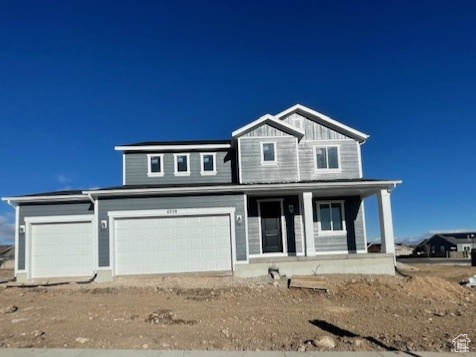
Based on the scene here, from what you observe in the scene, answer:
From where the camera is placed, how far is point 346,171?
20.2m

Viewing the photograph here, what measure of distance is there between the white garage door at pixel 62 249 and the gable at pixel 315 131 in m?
10.6

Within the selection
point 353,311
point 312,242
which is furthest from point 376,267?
point 353,311

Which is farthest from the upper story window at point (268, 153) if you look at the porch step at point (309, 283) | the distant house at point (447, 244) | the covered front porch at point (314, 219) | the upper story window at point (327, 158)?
the distant house at point (447, 244)

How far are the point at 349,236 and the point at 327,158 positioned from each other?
147 inches

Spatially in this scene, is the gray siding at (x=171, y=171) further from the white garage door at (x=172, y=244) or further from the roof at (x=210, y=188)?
the white garage door at (x=172, y=244)

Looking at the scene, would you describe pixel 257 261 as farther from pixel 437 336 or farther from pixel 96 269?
pixel 437 336

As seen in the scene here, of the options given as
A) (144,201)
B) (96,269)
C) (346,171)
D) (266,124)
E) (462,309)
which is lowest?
(462,309)

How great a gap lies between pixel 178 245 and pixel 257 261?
10.5 ft

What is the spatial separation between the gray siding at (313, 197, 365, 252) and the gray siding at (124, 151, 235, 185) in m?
4.50

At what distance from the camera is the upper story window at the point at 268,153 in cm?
1927

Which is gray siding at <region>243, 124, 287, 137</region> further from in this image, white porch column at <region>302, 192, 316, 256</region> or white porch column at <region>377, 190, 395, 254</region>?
white porch column at <region>377, 190, 395, 254</region>

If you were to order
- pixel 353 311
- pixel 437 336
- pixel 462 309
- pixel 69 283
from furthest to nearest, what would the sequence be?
pixel 69 283
pixel 462 309
pixel 353 311
pixel 437 336

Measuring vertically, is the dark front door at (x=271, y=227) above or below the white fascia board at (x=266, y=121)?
below

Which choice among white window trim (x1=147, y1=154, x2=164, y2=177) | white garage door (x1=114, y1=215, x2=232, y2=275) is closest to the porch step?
white garage door (x1=114, y1=215, x2=232, y2=275)
